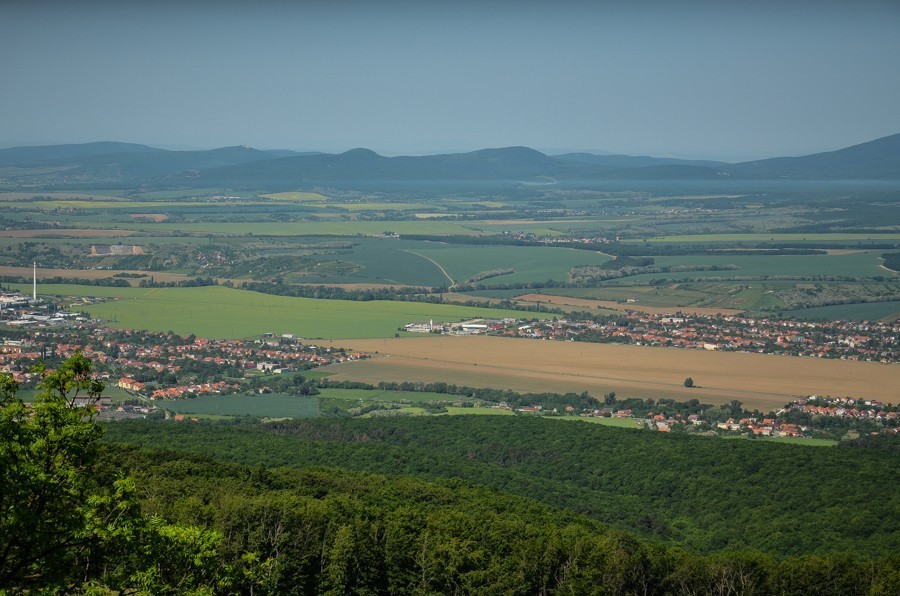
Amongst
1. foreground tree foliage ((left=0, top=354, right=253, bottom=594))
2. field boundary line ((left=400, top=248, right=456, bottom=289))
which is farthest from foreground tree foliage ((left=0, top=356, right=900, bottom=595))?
field boundary line ((left=400, top=248, right=456, bottom=289))

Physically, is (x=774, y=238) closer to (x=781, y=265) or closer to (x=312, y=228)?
(x=781, y=265)

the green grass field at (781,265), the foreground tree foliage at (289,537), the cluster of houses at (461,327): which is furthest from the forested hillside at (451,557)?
the green grass field at (781,265)

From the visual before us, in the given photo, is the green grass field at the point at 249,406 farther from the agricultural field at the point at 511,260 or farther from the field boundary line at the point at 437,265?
the agricultural field at the point at 511,260

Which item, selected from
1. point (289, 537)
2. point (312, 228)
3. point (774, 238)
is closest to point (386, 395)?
point (289, 537)

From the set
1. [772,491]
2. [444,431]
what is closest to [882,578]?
[772,491]

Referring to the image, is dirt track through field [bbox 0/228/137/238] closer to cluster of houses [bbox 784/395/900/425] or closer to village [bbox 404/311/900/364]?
village [bbox 404/311/900/364]
